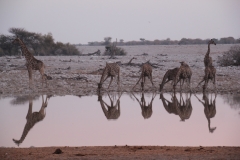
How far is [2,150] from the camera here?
758cm

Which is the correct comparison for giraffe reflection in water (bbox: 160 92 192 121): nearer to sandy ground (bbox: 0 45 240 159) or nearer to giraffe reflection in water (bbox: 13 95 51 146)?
sandy ground (bbox: 0 45 240 159)

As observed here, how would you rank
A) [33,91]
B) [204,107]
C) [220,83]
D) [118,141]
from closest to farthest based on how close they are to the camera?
[118,141], [204,107], [33,91], [220,83]

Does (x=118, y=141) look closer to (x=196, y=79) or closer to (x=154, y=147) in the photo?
(x=154, y=147)

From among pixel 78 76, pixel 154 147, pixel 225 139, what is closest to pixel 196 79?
pixel 78 76

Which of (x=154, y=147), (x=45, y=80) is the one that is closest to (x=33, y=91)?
(x=45, y=80)

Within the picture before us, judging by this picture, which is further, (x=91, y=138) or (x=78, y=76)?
(x=78, y=76)

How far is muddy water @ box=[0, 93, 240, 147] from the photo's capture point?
8852mm

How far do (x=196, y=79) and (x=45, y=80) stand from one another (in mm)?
6520

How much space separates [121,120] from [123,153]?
394 centimetres

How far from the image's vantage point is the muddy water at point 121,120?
8.85 meters

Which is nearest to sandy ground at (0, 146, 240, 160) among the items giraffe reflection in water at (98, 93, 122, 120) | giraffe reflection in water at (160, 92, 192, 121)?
giraffe reflection in water at (160, 92, 192, 121)

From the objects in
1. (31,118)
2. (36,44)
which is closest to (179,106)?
(31,118)

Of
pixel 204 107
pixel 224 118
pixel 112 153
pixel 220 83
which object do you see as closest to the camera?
pixel 112 153

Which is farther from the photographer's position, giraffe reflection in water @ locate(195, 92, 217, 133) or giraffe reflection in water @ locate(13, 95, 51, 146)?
giraffe reflection in water @ locate(195, 92, 217, 133)
